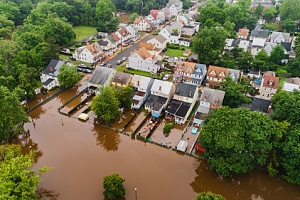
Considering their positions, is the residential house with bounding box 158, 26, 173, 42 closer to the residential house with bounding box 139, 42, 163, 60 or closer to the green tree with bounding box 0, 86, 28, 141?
the residential house with bounding box 139, 42, 163, 60

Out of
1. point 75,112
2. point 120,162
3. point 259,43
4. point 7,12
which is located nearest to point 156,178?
point 120,162

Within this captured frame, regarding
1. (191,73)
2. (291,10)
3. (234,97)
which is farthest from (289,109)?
(291,10)

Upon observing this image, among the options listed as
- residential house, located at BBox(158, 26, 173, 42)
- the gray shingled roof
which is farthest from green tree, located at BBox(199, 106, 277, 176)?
residential house, located at BBox(158, 26, 173, 42)

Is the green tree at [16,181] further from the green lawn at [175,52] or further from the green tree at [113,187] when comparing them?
the green lawn at [175,52]

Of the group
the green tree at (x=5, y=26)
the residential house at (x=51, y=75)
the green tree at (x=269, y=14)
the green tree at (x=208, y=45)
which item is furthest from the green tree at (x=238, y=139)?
the green tree at (x=269, y=14)

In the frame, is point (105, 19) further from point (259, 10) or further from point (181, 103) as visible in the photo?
point (259, 10)

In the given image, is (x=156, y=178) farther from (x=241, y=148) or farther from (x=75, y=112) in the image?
(x=75, y=112)

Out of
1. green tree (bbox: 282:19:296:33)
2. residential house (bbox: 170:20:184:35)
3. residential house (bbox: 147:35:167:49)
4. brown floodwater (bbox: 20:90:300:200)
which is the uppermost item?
green tree (bbox: 282:19:296:33)
